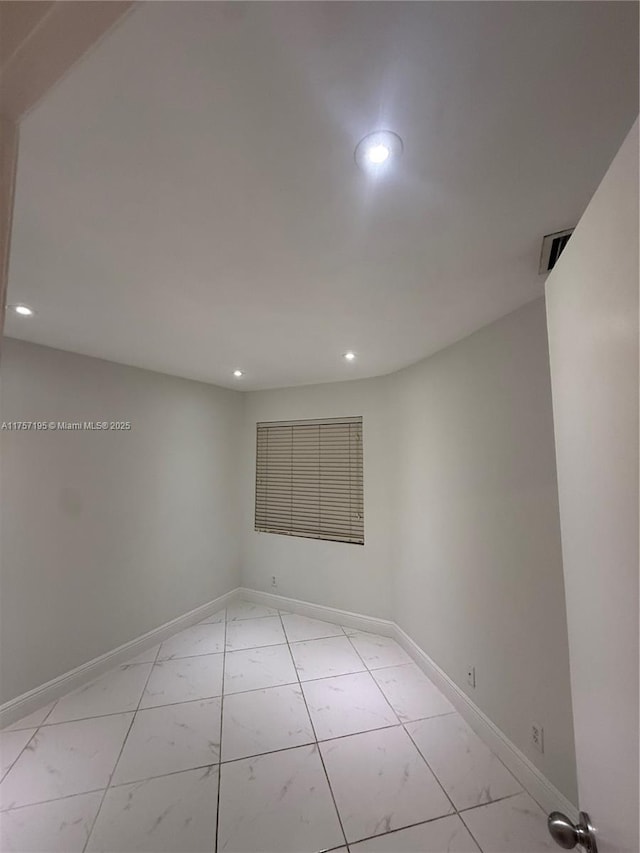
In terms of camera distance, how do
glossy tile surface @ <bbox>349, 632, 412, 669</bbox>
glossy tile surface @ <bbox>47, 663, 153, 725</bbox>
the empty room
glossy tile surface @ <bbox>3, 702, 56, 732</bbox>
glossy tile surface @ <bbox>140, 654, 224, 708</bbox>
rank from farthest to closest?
1. glossy tile surface @ <bbox>349, 632, 412, 669</bbox>
2. glossy tile surface @ <bbox>140, 654, 224, 708</bbox>
3. glossy tile surface @ <bbox>47, 663, 153, 725</bbox>
4. glossy tile surface @ <bbox>3, 702, 56, 732</bbox>
5. the empty room

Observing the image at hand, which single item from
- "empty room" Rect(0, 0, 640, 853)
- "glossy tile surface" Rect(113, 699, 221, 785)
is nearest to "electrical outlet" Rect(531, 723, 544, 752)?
"empty room" Rect(0, 0, 640, 853)

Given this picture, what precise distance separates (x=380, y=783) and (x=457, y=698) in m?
0.74

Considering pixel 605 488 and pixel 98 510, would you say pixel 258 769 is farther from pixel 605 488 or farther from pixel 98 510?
pixel 605 488

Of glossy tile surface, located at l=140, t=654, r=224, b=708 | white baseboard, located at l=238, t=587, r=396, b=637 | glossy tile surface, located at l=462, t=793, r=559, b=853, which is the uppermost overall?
white baseboard, located at l=238, t=587, r=396, b=637

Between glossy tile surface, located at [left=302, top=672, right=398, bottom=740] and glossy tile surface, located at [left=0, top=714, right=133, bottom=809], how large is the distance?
3.65 feet

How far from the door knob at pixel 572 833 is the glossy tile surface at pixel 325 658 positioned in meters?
2.16

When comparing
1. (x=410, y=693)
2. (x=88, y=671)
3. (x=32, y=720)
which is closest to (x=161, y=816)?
(x=32, y=720)

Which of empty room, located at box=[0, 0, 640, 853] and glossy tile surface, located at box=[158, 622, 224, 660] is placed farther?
glossy tile surface, located at box=[158, 622, 224, 660]

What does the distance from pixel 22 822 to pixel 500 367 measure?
307 centimetres

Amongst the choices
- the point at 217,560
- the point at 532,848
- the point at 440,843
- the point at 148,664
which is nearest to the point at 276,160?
the point at 440,843

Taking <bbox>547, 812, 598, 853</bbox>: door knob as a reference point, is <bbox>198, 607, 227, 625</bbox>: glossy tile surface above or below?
below

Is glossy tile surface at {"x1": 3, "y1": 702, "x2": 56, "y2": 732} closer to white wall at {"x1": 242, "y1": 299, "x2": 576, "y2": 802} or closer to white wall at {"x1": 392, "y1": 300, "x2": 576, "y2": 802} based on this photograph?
white wall at {"x1": 242, "y1": 299, "x2": 576, "y2": 802}

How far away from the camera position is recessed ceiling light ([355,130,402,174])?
80 cm

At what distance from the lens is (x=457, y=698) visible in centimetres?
213
